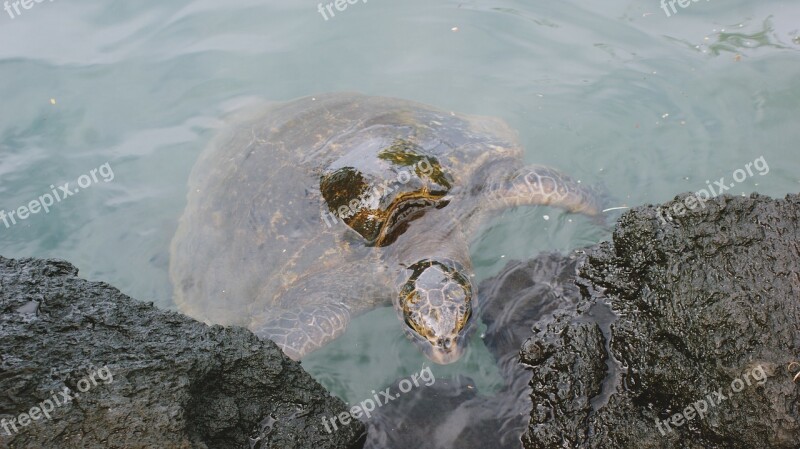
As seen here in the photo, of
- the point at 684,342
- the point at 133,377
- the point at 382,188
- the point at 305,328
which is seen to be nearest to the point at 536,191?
the point at 382,188

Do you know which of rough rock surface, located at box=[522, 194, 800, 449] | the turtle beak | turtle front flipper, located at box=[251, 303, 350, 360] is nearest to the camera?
rough rock surface, located at box=[522, 194, 800, 449]

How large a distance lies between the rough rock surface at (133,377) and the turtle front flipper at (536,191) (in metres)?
3.24

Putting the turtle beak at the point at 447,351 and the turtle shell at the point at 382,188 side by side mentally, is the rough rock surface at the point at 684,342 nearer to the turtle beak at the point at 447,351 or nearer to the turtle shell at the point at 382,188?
the turtle beak at the point at 447,351

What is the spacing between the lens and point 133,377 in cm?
329

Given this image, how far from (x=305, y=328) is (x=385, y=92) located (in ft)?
14.5

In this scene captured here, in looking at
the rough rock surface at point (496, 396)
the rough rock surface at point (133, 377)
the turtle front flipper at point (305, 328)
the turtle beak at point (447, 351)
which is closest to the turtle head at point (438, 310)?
the turtle beak at point (447, 351)

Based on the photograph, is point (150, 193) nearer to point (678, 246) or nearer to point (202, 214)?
point (202, 214)

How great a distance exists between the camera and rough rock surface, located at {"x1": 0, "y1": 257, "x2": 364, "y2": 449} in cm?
315

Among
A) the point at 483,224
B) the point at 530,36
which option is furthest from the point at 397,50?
the point at 483,224

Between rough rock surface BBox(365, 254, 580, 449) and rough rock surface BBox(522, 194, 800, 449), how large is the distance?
26cm

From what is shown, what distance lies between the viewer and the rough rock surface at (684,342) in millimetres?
3371

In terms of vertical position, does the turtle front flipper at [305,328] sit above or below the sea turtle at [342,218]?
below

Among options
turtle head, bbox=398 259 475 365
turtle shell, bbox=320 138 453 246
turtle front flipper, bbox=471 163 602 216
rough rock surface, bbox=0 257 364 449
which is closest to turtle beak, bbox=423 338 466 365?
turtle head, bbox=398 259 475 365

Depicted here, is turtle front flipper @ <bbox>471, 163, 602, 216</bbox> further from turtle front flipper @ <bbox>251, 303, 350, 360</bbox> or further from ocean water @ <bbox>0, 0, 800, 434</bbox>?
turtle front flipper @ <bbox>251, 303, 350, 360</bbox>
